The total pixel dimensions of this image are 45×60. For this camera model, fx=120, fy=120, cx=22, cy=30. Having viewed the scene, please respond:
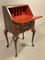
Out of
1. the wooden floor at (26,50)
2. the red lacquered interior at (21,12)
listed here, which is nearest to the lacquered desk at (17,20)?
the red lacquered interior at (21,12)

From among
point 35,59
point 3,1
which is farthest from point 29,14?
point 35,59

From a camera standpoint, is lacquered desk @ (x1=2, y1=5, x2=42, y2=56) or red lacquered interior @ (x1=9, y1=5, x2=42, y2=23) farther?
red lacquered interior @ (x1=9, y1=5, x2=42, y2=23)

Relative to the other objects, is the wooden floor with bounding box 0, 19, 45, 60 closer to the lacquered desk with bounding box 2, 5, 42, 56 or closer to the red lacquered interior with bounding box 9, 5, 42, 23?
the lacquered desk with bounding box 2, 5, 42, 56

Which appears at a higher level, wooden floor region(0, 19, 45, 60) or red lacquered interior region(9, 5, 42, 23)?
red lacquered interior region(9, 5, 42, 23)

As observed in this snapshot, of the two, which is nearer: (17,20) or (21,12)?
(17,20)

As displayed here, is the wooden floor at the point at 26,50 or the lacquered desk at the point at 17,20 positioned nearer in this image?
the lacquered desk at the point at 17,20

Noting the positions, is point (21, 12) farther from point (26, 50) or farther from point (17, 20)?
point (26, 50)

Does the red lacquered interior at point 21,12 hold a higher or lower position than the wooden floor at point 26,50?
higher

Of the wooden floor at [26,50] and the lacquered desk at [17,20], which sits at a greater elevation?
the lacquered desk at [17,20]

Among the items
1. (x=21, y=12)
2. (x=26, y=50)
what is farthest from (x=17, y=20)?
(x=26, y=50)

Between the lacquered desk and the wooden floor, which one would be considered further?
the wooden floor

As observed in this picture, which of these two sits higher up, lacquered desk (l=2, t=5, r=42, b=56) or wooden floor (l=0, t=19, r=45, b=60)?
lacquered desk (l=2, t=5, r=42, b=56)

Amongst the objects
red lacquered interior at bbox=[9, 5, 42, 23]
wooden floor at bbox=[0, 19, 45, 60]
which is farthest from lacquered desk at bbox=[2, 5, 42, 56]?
wooden floor at bbox=[0, 19, 45, 60]

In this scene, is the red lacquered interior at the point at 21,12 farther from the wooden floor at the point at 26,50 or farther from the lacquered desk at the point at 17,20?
the wooden floor at the point at 26,50
